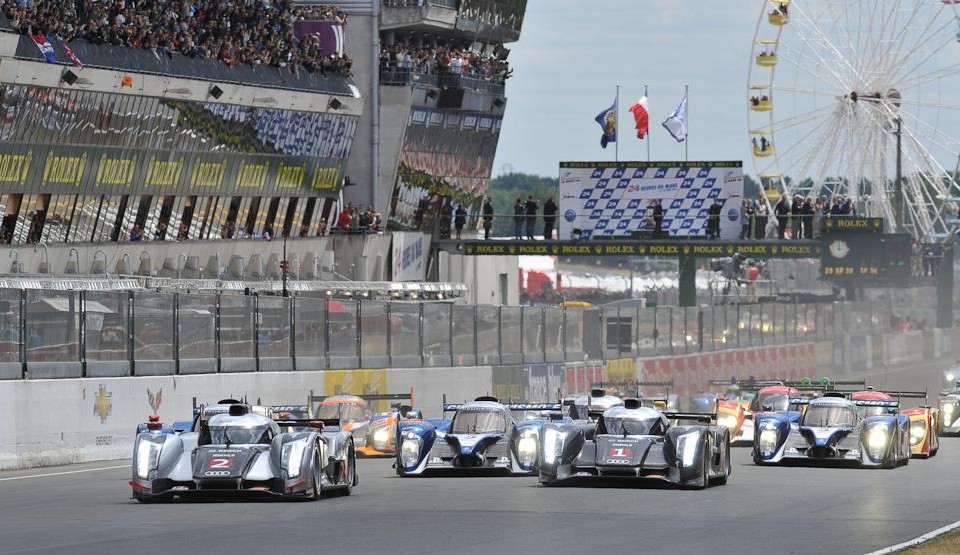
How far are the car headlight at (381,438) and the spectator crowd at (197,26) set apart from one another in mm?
17035

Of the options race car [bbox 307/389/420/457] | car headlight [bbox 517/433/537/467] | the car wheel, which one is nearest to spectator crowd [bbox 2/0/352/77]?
race car [bbox 307/389/420/457]

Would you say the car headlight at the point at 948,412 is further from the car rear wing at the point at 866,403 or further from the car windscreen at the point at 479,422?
the car windscreen at the point at 479,422

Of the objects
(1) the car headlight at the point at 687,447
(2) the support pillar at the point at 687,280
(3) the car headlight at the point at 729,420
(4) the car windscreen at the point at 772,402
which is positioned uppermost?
(2) the support pillar at the point at 687,280

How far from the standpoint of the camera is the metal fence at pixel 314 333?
31641 mm

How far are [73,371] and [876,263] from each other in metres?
44.1

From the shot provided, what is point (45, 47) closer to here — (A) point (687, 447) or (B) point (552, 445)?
(B) point (552, 445)

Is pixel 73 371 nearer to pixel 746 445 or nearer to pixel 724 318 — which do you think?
pixel 746 445

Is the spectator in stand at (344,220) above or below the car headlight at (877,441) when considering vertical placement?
above

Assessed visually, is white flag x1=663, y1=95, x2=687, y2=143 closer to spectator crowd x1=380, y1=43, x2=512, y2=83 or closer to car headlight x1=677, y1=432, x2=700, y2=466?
spectator crowd x1=380, y1=43, x2=512, y2=83

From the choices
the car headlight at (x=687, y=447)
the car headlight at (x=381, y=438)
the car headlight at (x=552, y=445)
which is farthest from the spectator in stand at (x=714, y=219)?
the car headlight at (x=687, y=447)

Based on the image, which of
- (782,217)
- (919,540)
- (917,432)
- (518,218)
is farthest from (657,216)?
(919,540)

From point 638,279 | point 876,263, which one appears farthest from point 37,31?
point 638,279

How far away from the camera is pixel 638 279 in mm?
155250

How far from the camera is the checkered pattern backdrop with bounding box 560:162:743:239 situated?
68.1m
